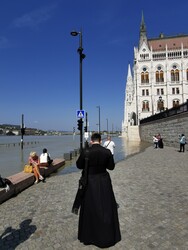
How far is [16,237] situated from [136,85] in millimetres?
77058

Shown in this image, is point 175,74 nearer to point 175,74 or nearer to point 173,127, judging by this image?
point 175,74

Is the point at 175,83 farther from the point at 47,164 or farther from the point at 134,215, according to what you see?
the point at 134,215

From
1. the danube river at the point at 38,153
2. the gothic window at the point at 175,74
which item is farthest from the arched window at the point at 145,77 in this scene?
the danube river at the point at 38,153

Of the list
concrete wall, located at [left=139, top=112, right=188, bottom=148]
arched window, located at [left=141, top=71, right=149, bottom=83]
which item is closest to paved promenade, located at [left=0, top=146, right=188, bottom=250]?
concrete wall, located at [left=139, top=112, right=188, bottom=148]

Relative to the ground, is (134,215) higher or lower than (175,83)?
lower

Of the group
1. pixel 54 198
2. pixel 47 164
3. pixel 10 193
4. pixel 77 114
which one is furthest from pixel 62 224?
pixel 77 114

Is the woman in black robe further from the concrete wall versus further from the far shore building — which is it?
the far shore building

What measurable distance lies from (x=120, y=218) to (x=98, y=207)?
5.79 ft

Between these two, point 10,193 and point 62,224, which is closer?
point 62,224

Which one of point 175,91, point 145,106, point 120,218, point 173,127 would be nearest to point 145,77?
point 145,106

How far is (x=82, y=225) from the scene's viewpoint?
412 cm

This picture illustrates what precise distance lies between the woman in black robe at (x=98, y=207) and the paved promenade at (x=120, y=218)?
26 centimetres

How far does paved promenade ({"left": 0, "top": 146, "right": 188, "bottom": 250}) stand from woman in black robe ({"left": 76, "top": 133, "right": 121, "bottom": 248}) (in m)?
0.26

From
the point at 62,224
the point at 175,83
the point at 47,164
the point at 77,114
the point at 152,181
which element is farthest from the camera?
the point at 175,83
